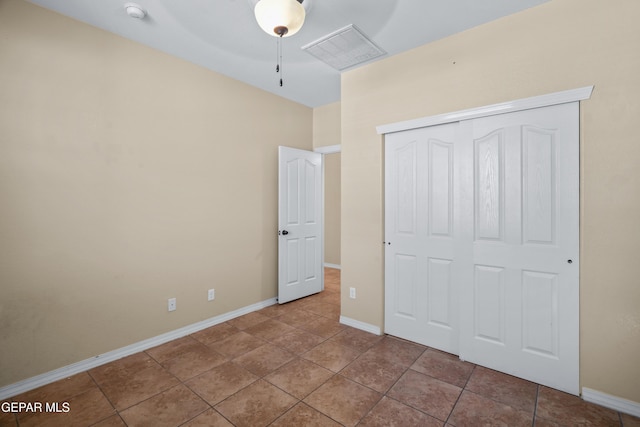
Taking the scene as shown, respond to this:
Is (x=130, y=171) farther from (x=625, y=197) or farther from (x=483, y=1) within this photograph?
(x=625, y=197)

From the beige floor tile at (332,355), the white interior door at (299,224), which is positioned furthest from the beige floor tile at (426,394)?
the white interior door at (299,224)

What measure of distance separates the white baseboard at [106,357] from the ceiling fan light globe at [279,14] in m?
2.82

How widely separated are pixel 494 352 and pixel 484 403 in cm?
51

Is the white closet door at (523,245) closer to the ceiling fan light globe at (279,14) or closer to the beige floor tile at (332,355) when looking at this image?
the beige floor tile at (332,355)

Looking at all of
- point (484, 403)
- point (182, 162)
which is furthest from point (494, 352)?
point (182, 162)

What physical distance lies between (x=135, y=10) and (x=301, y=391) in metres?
3.05

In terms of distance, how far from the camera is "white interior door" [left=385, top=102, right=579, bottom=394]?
203 cm

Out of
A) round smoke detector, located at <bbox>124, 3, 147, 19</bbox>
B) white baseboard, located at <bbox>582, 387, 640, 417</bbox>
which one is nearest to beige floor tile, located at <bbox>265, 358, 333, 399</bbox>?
white baseboard, located at <bbox>582, 387, 640, 417</bbox>

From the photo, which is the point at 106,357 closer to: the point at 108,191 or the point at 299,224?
the point at 108,191

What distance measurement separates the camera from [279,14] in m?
1.65

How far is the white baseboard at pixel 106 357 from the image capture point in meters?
2.05

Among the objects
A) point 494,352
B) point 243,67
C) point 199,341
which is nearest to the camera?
point 494,352

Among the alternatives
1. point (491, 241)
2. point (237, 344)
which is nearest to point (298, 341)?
point (237, 344)

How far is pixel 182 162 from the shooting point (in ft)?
9.69
